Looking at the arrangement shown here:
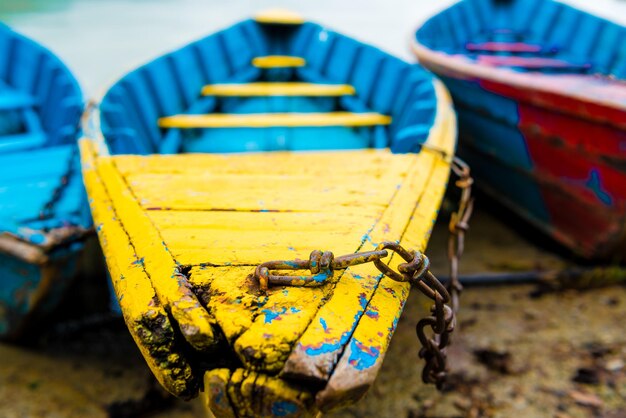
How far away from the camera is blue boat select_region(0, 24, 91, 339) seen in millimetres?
2176

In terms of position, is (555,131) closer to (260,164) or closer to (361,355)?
(260,164)

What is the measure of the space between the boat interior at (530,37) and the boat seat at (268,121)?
1.83 meters

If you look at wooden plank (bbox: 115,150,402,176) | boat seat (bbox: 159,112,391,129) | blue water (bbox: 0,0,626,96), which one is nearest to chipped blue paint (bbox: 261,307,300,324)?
wooden plank (bbox: 115,150,402,176)

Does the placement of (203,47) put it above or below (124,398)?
above

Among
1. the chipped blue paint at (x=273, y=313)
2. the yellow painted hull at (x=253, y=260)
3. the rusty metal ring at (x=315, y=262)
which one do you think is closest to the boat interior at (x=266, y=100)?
the yellow painted hull at (x=253, y=260)

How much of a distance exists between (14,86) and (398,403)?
3601 mm

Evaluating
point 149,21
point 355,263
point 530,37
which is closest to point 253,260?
point 355,263

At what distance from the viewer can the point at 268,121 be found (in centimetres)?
332

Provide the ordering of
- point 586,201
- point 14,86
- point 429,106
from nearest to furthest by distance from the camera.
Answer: point 429,106, point 586,201, point 14,86

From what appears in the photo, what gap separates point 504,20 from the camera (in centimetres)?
609

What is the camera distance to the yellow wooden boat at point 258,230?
1111 millimetres

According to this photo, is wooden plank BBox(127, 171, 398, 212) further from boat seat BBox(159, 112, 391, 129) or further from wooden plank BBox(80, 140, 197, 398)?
boat seat BBox(159, 112, 391, 129)

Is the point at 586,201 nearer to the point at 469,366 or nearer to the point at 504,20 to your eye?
the point at 469,366

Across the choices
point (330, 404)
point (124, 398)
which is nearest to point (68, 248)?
point (124, 398)
